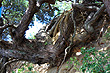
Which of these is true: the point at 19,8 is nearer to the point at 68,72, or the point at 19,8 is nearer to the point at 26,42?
the point at 26,42

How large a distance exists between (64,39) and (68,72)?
3.52ft

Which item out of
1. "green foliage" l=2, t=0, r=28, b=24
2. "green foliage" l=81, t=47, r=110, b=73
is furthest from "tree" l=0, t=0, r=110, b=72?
"green foliage" l=2, t=0, r=28, b=24

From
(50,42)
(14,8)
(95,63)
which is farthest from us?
(14,8)

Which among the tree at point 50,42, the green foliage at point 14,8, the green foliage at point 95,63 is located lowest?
the green foliage at point 95,63

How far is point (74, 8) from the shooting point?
4.12 metres

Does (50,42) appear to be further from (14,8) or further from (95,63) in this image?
(14,8)

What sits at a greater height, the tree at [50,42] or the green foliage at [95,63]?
the tree at [50,42]

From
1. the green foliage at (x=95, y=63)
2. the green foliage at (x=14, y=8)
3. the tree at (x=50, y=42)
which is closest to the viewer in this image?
the green foliage at (x=95, y=63)

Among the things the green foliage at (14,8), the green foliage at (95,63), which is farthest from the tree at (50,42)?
the green foliage at (14,8)

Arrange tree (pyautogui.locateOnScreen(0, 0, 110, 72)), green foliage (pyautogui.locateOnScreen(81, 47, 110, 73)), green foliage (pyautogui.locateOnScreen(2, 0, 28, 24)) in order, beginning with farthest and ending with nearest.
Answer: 1. green foliage (pyautogui.locateOnScreen(2, 0, 28, 24))
2. tree (pyautogui.locateOnScreen(0, 0, 110, 72))
3. green foliage (pyautogui.locateOnScreen(81, 47, 110, 73))

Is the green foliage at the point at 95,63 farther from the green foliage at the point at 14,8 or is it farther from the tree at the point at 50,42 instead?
the green foliage at the point at 14,8

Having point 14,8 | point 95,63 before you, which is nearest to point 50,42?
point 95,63

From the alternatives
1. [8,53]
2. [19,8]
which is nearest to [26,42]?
[8,53]

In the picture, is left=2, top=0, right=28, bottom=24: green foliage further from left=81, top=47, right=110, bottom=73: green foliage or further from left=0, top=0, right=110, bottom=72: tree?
left=81, top=47, right=110, bottom=73: green foliage
